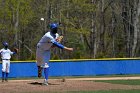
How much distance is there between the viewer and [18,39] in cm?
5869

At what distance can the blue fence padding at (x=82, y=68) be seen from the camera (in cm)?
2964

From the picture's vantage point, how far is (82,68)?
30.0 metres

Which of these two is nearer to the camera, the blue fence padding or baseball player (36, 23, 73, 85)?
baseball player (36, 23, 73, 85)

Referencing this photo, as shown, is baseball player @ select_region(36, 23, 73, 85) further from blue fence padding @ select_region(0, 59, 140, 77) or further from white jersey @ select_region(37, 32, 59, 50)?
blue fence padding @ select_region(0, 59, 140, 77)

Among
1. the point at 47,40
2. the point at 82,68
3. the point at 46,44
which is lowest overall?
the point at 82,68

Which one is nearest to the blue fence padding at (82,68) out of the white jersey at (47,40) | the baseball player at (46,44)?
the baseball player at (46,44)

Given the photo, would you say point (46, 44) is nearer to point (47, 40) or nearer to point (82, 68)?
point (47, 40)

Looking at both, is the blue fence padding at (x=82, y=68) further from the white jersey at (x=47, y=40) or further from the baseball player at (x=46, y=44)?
the white jersey at (x=47, y=40)

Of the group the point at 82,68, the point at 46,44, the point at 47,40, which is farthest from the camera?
the point at 82,68

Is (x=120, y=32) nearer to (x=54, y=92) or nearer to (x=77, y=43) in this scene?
(x=77, y=43)

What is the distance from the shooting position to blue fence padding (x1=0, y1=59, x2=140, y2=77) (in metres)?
29.6

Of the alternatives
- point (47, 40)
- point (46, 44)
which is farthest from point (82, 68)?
point (47, 40)

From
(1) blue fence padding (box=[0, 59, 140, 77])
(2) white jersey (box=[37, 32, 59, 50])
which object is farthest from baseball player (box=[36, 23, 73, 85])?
(1) blue fence padding (box=[0, 59, 140, 77])

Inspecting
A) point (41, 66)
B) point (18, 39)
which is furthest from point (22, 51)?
point (41, 66)
